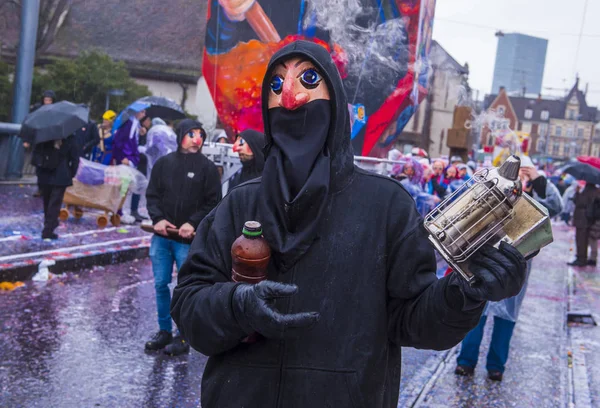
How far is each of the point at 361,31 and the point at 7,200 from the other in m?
8.73

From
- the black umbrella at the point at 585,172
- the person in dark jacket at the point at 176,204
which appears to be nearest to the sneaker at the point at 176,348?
the person in dark jacket at the point at 176,204

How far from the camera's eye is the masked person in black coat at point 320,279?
2117 mm

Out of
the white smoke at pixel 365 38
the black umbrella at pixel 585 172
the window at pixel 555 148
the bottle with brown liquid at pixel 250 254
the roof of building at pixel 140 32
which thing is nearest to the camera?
the bottle with brown liquid at pixel 250 254

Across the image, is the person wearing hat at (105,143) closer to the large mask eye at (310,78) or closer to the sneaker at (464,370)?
the sneaker at (464,370)

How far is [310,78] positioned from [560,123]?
117m

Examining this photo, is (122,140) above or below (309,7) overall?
below

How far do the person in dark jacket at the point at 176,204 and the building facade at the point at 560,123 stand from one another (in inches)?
4266

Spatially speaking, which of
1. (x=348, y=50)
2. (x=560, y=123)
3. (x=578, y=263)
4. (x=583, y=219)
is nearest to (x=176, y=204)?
(x=348, y=50)

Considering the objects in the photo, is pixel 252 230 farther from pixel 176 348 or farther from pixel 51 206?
pixel 51 206

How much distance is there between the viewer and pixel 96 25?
28.7 meters

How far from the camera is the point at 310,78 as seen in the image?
2.30 meters

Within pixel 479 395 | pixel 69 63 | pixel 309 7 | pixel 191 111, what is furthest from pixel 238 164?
pixel 191 111

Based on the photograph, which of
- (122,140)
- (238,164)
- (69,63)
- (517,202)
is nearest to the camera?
(517,202)

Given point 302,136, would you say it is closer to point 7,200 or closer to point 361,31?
point 361,31
